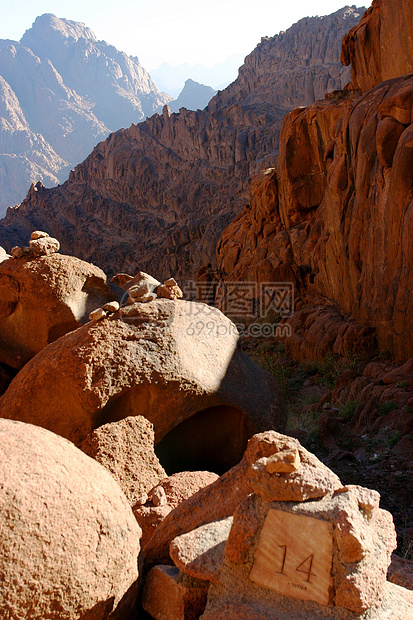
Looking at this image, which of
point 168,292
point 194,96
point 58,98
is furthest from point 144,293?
point 58,98

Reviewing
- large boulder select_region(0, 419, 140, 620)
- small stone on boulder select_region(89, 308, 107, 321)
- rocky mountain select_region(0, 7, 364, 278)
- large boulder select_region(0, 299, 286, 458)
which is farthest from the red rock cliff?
rocky mountain select_region(0, 7, 364, 278)

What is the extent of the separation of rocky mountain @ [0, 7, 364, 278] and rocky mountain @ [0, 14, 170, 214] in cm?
4546

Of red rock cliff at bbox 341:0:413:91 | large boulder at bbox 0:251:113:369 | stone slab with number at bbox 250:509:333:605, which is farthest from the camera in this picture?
red rock cliff at bbox 341:0:413:91

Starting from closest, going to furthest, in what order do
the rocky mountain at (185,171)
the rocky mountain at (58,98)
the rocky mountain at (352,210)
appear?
the rocky mountain at (352,210)
the rocky mountain at (185,171)
the rocky mountain at (58,98)

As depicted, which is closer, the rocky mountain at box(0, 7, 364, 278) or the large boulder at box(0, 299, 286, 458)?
the large boulder at box(0, 299, 286, 458)

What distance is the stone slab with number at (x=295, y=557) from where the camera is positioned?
1.46 metres

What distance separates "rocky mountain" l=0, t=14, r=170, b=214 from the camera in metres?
93.8

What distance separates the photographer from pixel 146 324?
2.88 m

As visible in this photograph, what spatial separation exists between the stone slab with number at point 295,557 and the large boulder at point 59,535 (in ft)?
1.47

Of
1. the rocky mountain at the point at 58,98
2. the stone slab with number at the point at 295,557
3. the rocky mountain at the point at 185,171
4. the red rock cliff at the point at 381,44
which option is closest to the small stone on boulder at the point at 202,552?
the stone slab with number at the point at 295,557

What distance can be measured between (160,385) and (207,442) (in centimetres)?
72

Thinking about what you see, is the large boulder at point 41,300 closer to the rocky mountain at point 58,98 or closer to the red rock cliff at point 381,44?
the red rock cliff at point 381,44

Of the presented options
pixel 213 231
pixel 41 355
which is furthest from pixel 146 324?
pixel 213 231

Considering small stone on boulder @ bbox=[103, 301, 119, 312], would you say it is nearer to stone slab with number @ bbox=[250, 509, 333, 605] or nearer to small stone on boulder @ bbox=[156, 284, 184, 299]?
small stone on boulder @ bbox=[156, 284, 184, 299]
